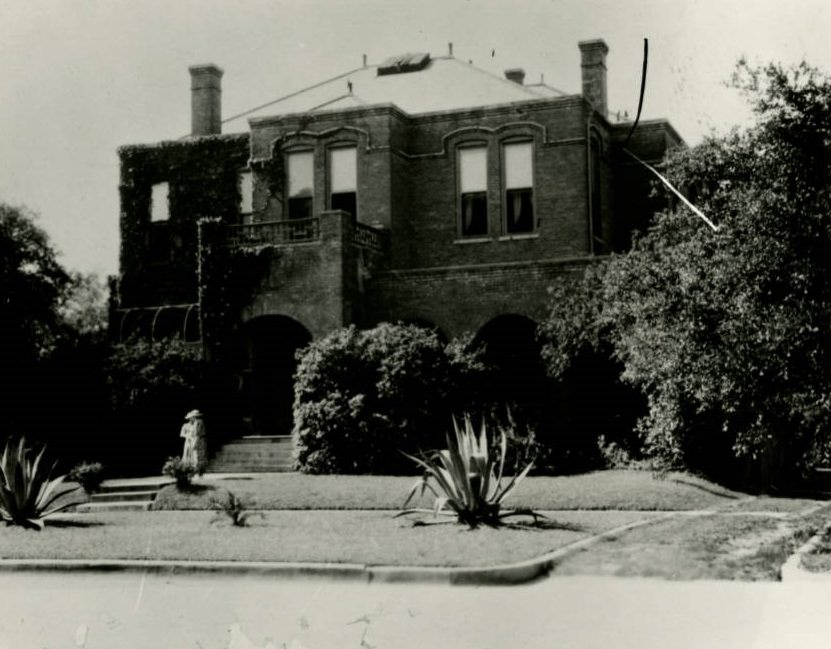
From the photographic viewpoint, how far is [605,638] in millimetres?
8305

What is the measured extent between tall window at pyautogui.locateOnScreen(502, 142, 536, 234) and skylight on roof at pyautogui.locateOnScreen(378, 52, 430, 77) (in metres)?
3.24

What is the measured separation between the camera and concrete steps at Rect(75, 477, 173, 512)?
60.3ft

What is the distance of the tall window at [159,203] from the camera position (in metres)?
30.9

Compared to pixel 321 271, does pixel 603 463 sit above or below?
below

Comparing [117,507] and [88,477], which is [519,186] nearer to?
[88,477]

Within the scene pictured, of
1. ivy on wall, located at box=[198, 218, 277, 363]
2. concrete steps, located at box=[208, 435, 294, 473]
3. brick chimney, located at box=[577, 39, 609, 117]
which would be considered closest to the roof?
brick chimney, located at box=[577, 39, 609, 117]

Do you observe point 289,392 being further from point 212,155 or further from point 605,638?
point 605,638

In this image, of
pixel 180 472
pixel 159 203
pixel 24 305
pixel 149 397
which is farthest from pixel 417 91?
pixel 180 472

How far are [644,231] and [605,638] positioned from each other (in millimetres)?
22939

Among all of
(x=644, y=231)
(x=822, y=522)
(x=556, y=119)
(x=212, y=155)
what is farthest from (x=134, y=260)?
(x=822, y=522)

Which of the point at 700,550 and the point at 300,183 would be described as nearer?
the point at 700,550

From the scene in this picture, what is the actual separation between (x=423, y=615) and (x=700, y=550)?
11.5 ft

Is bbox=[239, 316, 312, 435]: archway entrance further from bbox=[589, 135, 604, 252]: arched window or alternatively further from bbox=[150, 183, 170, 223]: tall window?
bbox=[589, 135, 604, 252]: arched window

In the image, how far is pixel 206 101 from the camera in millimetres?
31219
